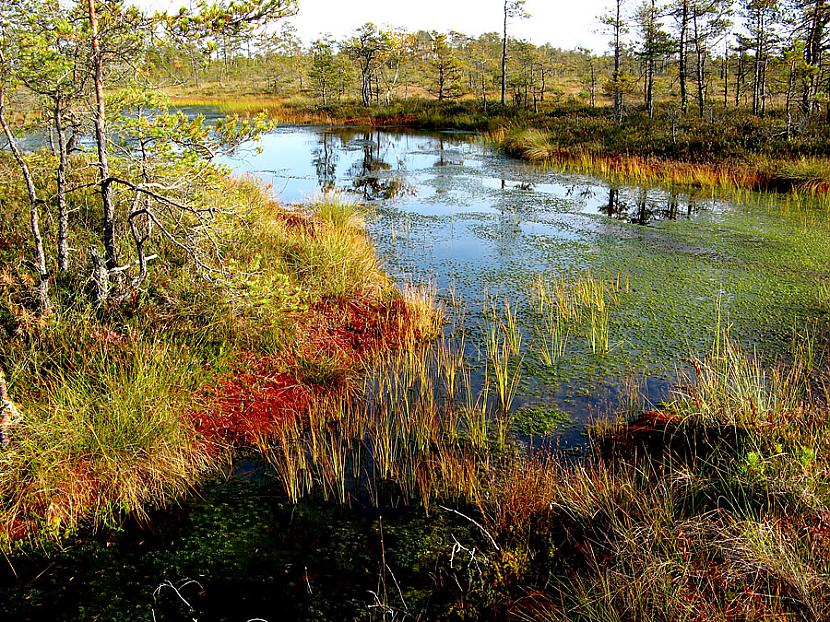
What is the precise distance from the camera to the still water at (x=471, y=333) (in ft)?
9.18

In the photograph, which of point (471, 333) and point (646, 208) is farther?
point (646, 208)

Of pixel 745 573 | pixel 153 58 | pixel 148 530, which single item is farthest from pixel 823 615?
pixel 153 58

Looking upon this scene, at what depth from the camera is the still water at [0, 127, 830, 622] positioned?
2799 mm

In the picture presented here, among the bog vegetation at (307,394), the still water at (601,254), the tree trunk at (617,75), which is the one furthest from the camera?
the tree trunk at (617,75)

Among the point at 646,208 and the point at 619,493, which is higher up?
the point at 646,208

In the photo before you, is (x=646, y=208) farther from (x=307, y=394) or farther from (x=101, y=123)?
(x=101, y=123)

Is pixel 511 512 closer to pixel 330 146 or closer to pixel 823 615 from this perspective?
pixel 823 615

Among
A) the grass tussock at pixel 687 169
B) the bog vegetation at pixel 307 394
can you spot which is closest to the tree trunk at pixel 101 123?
the bog vegetation at pixel 307 394

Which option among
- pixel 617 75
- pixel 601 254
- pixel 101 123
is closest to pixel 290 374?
pixel 101 123

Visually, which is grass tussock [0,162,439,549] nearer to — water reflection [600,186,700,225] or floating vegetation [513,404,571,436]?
floating vegetation [513,404,571,436]

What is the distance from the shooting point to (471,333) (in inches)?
229

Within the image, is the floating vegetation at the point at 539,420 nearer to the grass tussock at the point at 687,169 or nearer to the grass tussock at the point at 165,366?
the grass tussock at the point at 165,366

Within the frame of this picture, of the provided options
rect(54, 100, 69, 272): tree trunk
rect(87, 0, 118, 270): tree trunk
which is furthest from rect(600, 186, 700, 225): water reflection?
rect(54, 100, 69, 272): tree trunk

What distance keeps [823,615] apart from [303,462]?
2.64 metres
